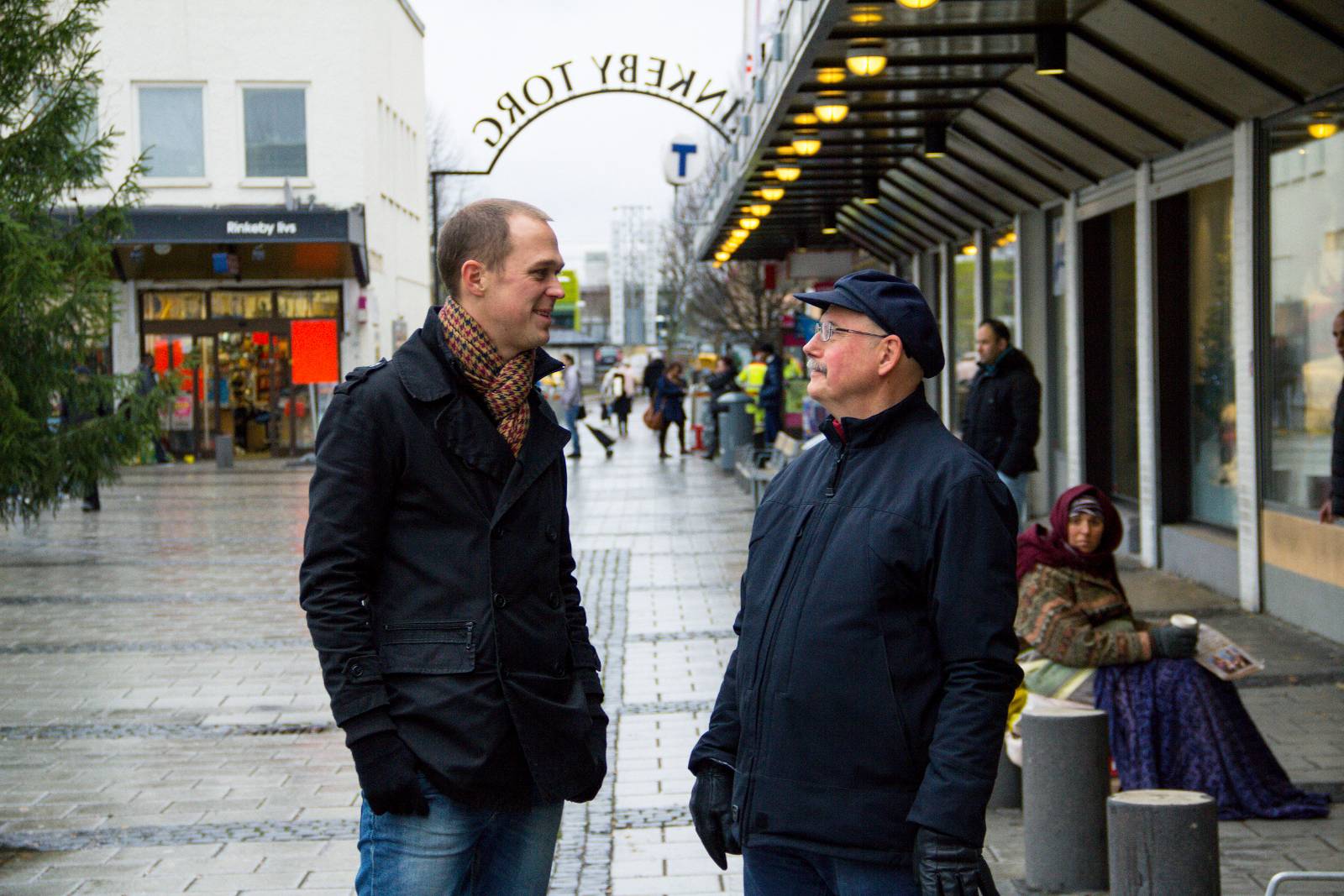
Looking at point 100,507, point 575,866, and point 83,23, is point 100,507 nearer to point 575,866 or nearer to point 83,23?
point 83,23

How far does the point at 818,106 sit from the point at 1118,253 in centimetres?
345

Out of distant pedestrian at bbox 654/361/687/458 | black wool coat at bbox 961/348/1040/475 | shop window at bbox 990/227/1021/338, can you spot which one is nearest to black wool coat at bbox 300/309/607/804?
black wool coat at bbox 961/348/1040/475

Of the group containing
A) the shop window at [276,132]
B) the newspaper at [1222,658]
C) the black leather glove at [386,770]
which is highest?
the shop window at [276,132]

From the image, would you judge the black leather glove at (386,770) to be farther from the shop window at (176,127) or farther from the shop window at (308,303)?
the shop window at (176,127)

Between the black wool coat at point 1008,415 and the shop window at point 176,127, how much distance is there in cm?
2465

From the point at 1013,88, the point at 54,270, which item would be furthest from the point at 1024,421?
Answer: the point at 54,270

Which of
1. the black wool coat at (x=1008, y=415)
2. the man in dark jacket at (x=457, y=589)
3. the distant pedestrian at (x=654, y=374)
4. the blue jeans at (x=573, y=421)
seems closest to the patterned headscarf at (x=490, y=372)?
the man in dark jacket at (x=457, y=589)

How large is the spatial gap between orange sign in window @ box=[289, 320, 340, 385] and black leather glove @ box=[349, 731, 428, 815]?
2846cm

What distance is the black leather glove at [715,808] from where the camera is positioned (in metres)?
3.44

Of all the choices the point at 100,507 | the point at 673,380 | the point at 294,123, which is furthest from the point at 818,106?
the point at 294,123

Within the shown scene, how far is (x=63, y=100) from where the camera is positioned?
15.3 metres

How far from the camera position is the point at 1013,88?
13422 mm

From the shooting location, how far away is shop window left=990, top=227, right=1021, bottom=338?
60.8 ft

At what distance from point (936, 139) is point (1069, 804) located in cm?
1108
